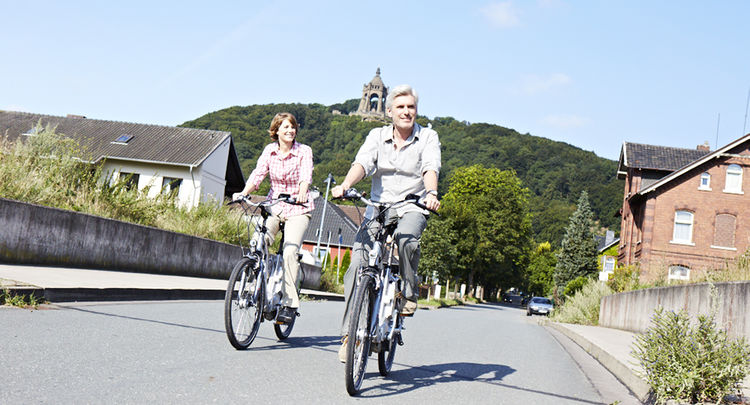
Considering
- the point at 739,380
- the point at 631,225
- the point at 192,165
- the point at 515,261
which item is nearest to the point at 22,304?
the point at 739,380

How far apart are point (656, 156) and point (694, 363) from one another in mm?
37908

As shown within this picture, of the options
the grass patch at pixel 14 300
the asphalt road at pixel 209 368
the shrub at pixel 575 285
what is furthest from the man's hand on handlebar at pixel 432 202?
the shrub at pixel 575 285

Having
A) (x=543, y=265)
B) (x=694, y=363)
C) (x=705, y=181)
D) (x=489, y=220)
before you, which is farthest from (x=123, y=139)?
(x=543, y=265)

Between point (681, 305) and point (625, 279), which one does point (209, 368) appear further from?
point (625, 279)

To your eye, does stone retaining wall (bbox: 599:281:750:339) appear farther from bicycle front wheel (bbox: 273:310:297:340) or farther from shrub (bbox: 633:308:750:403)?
bicycle front wheel (bbox: 273:310:297:340)

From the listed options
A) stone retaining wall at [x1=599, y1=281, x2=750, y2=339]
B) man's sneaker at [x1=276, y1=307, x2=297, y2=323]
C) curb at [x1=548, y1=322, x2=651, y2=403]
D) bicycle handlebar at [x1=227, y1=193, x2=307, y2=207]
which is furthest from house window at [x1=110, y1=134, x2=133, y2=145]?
bicycle handlebar at [x1=227, y1=193, x2=307, y2=207]

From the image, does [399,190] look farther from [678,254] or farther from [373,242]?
[678,254]

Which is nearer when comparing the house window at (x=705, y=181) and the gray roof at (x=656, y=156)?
the house window at (x=705, y=181)

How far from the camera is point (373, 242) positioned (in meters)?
5.11

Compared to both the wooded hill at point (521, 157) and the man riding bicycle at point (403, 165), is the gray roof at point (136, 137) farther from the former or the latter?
the man riding bicycle at point (403, 165)

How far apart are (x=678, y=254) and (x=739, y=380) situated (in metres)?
34.1

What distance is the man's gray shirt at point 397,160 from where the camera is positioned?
5422 millimetres

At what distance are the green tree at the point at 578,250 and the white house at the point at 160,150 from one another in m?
32.9

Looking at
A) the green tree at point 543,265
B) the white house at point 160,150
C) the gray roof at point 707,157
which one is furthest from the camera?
the green tree at point 543,265
